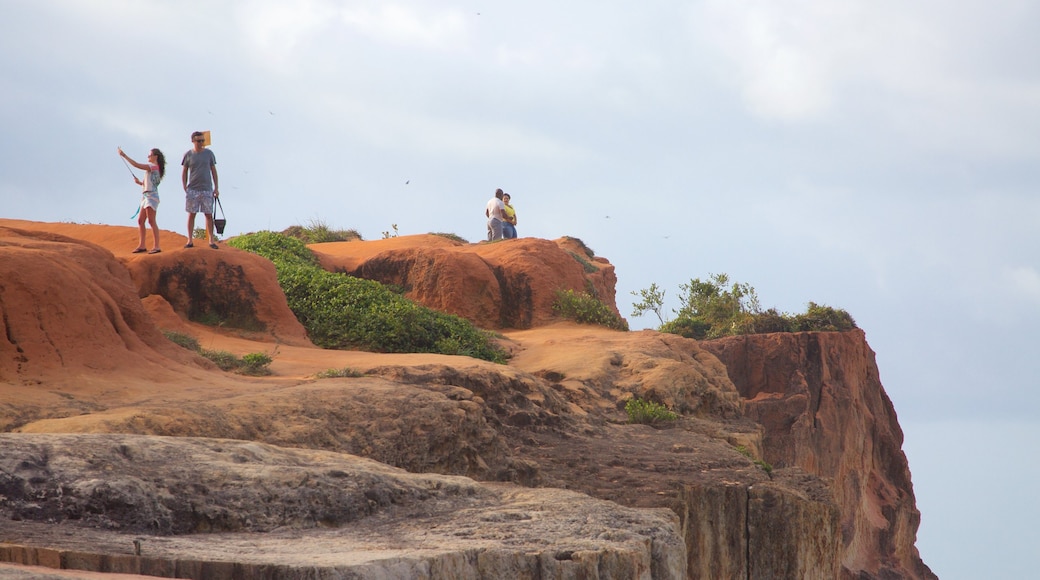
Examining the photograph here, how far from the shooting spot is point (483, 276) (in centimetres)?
2142

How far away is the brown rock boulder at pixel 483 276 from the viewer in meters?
21.1

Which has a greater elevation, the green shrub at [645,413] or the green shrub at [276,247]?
the green shrub at [276,247]

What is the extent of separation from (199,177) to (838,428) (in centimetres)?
1667

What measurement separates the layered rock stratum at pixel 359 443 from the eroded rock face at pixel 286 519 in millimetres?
15

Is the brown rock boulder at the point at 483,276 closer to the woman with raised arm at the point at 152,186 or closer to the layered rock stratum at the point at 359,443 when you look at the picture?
the layered rock stratum at the point at 359,443

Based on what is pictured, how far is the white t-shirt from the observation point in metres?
25.3

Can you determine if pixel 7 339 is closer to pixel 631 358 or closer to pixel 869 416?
pixel 631 358

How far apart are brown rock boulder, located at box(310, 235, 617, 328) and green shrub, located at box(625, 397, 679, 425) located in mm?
7112

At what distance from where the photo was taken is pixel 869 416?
28.1 meters

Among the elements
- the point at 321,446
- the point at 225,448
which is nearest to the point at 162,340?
the point at 321,446

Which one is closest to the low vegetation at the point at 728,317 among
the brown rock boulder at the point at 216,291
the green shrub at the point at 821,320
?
the green shrub at the point at 821,320

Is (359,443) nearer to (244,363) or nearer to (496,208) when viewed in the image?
(244,363)

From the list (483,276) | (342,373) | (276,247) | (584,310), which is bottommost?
(342,373)

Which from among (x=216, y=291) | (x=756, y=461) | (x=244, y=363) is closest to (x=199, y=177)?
(x=216, y=291)
